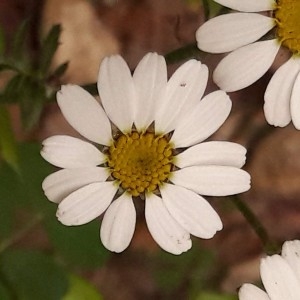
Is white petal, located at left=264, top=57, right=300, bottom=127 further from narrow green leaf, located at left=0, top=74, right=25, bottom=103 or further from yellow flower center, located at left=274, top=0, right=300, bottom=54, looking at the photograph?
narrow green leaf, located at left=0, top=74, right=25, bottom=103

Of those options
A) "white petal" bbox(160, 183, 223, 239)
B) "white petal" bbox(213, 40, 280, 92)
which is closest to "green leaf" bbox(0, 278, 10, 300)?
"white petal" bbox(160, 183, 223, 239)

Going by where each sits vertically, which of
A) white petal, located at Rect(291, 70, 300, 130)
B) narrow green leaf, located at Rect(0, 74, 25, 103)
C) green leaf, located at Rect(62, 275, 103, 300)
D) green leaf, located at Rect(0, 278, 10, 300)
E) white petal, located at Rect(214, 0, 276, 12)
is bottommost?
green leaf, located at Rect(62, 275, 103, 300)

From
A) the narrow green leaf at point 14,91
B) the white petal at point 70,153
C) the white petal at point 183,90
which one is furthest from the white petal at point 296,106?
the narrow green leaf at point 14,91

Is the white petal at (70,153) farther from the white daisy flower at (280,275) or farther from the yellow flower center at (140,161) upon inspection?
the white daisy flower at (280,275)

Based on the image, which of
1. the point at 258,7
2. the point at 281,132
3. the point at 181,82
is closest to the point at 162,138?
the point at 181,82

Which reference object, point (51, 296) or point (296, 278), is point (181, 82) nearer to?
point (296, 278)

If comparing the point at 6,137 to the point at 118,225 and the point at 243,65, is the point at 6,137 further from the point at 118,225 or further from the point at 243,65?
the point at 243,65
